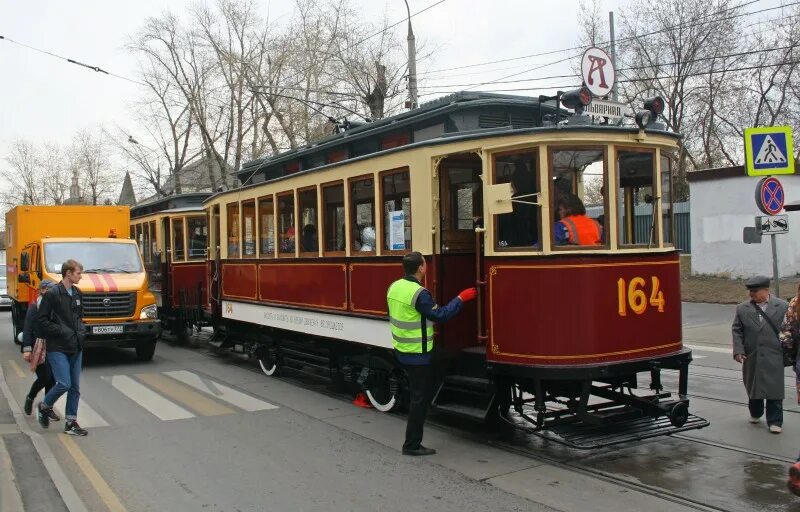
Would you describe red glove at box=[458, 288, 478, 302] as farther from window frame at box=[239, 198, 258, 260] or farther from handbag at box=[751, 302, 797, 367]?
window frame at box=[239, 198, 258, 260]

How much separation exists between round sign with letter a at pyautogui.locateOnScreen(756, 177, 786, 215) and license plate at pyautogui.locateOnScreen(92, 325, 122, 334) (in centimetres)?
1027

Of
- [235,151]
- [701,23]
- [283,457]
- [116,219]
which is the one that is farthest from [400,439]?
[235,151]

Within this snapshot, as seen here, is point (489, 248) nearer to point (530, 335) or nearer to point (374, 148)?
point (530, 335)

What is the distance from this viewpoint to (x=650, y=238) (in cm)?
676

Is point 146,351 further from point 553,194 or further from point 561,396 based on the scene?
point 553,194

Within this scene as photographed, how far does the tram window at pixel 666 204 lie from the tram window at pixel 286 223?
5.12m

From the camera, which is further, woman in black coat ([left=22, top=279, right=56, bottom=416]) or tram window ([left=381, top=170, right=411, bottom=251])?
tram window ([left=381, top=170, right=411, bottom=251])

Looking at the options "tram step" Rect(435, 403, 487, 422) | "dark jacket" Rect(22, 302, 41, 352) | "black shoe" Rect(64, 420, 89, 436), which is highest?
"dark jacket" Rect(22, 302, 41, 352)

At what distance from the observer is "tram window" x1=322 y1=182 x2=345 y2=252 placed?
29.6ft

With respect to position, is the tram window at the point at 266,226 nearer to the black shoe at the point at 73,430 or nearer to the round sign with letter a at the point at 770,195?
the black shoe at the point at 73,430

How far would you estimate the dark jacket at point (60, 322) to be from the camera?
23.7ft

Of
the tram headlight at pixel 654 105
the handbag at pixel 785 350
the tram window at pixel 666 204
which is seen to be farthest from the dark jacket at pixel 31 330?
the handbag at pixel 785 350

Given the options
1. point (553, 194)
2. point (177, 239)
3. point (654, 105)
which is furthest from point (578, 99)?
point (177, 239)

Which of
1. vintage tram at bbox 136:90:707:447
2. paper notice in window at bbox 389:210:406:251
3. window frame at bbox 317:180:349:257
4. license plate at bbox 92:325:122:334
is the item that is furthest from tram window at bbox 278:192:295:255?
license plate at bbox 92:325:122:334
